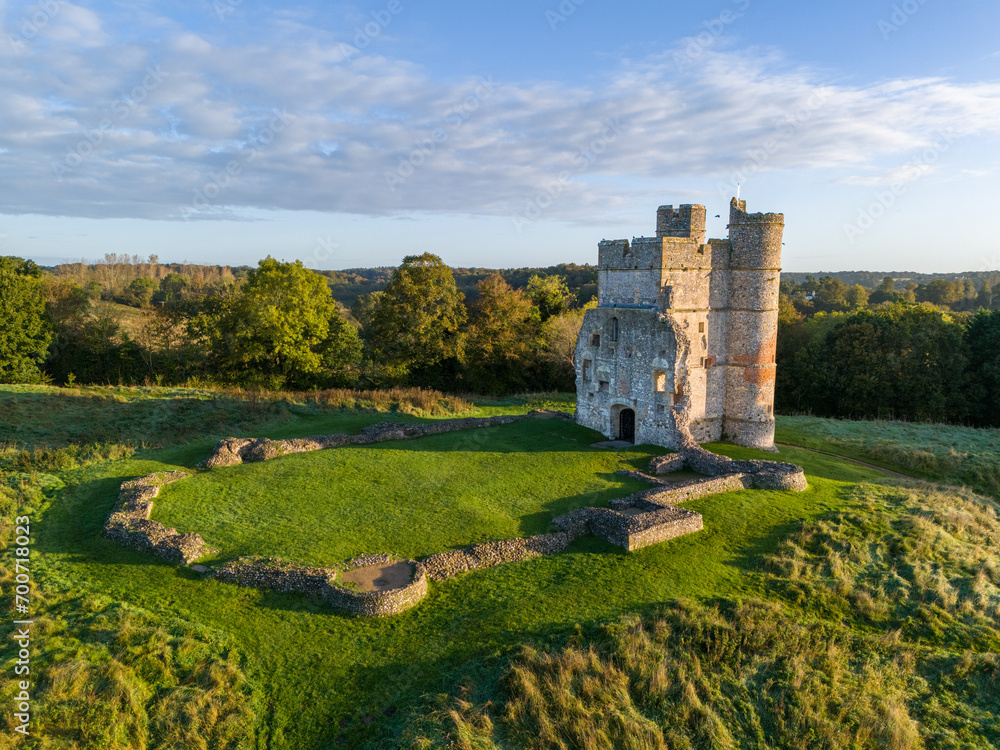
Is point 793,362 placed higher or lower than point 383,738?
higher

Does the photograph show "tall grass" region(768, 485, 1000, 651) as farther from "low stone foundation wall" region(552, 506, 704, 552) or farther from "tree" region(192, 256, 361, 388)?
"tree" region(192, 256, 361, 388)

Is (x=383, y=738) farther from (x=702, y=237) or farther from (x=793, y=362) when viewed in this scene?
(x=793, y=362)

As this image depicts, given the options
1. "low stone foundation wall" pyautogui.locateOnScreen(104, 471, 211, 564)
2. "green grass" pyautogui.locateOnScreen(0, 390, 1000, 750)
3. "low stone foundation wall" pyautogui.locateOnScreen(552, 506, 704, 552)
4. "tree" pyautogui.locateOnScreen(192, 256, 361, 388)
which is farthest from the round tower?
"tree" pyautogui.locateOnScreen(192, 256, 361, 388)

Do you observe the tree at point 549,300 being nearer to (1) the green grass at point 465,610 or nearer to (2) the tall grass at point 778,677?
(1) the green grass at point 465,610

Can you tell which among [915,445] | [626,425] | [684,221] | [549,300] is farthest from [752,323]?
[549,300]

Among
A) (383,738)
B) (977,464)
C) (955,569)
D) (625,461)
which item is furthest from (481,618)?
(977,464)

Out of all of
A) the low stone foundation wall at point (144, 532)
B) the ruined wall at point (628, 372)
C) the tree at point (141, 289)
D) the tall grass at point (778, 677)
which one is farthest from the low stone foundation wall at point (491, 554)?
the tree at point (141, 289)
